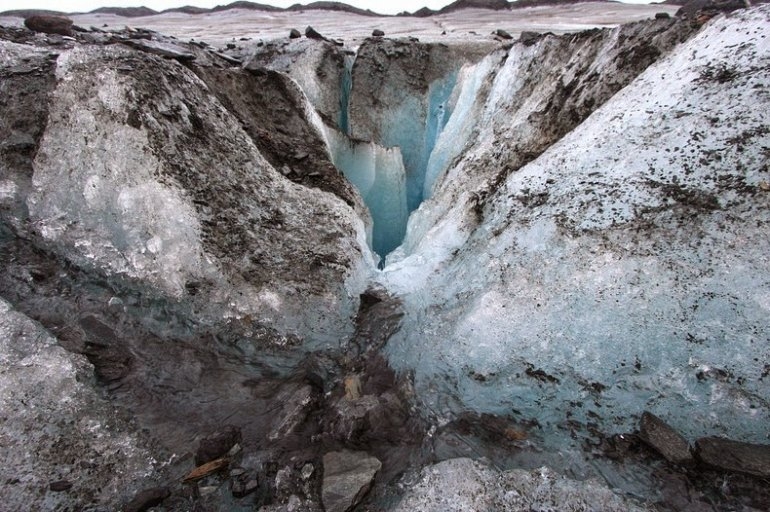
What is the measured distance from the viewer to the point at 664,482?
292 centimetres

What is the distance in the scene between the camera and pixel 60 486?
9.66 ft

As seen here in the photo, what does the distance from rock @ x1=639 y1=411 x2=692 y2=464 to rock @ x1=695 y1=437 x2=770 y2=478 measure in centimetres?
9

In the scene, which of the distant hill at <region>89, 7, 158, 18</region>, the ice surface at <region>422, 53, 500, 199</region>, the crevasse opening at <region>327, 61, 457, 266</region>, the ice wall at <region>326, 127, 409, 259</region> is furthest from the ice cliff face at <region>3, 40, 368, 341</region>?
the distant hill at <region>89, 7, 158, 18</region>

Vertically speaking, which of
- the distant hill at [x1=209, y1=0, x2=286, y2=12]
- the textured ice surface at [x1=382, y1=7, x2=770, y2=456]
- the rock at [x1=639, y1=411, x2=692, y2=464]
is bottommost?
the rock at [x1=639, y1=411, x2=692, y2=464]

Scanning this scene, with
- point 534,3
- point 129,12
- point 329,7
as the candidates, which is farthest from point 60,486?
point 129,12

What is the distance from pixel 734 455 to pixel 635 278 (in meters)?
1.44

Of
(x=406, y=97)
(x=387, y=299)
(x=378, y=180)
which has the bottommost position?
(x=387, y=299)

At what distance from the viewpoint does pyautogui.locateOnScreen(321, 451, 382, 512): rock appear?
→ 116 inches

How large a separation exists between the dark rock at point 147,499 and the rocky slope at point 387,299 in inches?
1.3

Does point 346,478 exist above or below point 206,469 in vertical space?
above

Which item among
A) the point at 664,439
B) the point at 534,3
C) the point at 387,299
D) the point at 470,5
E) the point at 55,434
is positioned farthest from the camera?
the point at 470,5

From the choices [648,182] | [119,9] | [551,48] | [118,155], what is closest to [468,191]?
[648,182]

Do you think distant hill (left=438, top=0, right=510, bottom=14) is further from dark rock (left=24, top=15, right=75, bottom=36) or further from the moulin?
dark rock (left=24, top=15, right=75, bottom=36)

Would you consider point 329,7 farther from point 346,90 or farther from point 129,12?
point 346,90
